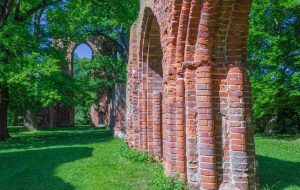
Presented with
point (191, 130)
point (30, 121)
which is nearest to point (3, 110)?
point (30, 121)

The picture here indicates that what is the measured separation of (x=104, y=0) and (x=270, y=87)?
9.66 meters

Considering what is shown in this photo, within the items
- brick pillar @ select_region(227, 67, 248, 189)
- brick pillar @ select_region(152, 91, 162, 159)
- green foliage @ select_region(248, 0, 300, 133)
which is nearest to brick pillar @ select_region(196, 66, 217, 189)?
brick pillar @ select_region(227, 67, 248, 189)

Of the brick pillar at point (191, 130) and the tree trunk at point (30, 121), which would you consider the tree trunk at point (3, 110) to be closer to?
the tree trunk at point (30, 121)

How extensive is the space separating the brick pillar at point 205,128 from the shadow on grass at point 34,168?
106 inches

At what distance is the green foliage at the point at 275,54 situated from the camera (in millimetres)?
16438

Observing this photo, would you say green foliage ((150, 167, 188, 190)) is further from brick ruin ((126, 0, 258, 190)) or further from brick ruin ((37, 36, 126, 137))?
brick ruin ((37, 36, 126, 137))

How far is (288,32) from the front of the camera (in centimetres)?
1738

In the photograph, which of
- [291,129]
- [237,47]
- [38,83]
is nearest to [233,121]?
[237,47]

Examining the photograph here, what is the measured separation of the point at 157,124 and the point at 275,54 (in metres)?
10.9

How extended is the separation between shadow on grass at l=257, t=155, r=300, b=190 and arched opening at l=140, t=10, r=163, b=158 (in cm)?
261

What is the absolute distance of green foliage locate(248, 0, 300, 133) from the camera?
16.4m

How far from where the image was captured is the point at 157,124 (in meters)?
8.36

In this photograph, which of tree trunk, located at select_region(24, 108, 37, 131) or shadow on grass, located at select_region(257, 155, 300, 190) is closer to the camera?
shadow on grass, located at select_region(257, 155, 300, 190)

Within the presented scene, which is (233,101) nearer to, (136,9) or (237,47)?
(237,47)
